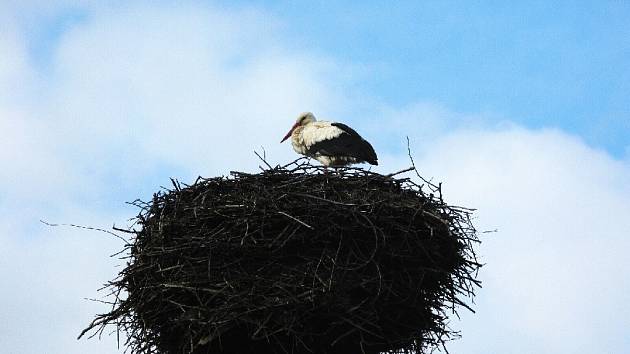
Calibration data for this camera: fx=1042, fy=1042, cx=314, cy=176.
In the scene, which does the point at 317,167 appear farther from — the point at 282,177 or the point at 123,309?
the point at 123,309

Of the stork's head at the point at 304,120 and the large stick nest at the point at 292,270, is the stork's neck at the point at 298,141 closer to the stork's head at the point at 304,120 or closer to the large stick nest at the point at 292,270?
the stork's head at the point at 304,120

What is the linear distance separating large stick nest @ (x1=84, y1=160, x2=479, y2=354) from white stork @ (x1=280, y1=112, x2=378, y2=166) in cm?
176

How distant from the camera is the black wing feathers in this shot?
8031 mm

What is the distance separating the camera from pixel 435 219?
612cm

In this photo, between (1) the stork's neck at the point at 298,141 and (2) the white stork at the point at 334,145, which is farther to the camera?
(1) the stork's neck at the point at 298,141

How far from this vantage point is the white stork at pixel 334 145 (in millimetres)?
8047

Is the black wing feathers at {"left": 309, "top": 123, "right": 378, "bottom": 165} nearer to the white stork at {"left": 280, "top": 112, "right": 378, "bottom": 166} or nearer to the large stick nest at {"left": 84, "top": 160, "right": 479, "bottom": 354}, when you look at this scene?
the white stork at {"left": 280, "top": 112, "right": 378, "bottom": 166}

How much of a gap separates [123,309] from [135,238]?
1.56 feet

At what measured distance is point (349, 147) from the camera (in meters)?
8.03

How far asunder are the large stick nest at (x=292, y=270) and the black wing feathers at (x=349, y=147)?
5.71ft

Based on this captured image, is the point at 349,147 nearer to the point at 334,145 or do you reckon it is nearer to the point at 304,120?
the point at 334,145

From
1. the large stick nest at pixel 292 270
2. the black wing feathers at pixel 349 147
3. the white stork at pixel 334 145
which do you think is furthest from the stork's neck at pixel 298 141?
the large stick nest at pixel 292 270

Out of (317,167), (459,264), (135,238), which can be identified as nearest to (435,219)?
(459,264)

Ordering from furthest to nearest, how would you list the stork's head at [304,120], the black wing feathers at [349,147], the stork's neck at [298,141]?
the stork's head at [304,120], the stork's neck at [298,141], the black wing feathers at [349,147]
